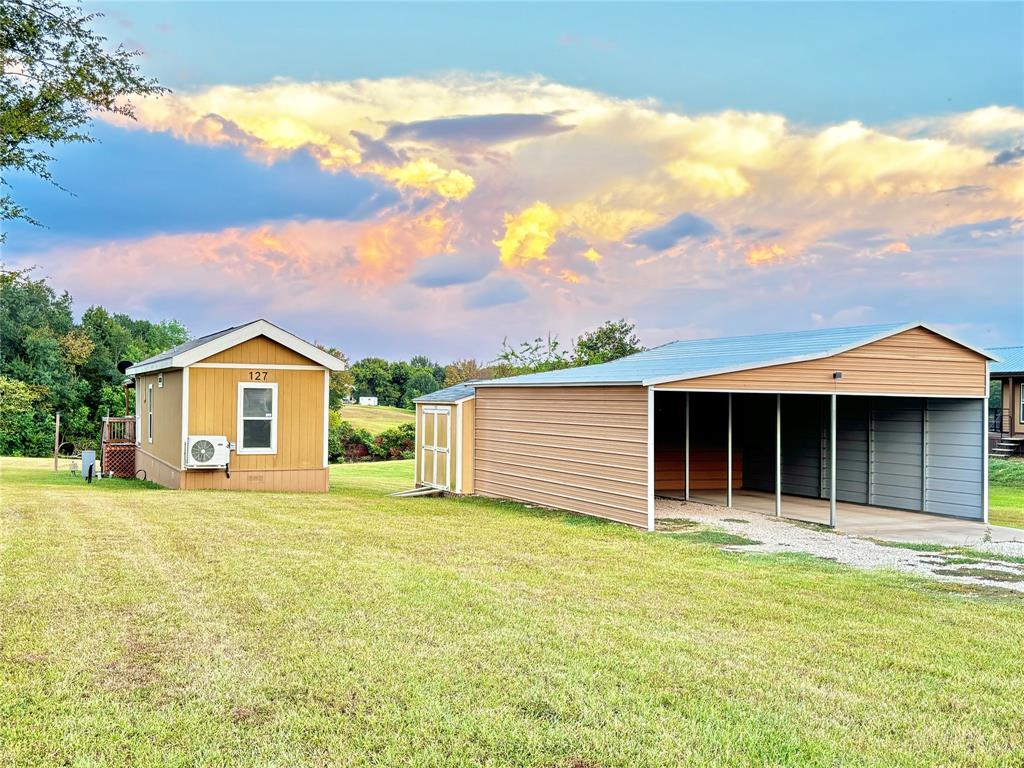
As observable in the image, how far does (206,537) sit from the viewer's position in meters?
8.84

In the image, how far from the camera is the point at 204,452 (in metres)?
14.7

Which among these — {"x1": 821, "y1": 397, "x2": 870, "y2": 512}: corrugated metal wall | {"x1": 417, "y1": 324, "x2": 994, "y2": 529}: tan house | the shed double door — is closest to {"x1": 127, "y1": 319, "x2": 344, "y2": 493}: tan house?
the shed double door

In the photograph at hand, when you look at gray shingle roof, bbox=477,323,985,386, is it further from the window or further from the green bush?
the green bush

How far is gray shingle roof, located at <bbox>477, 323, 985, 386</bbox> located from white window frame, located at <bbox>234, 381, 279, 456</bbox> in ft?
13.1

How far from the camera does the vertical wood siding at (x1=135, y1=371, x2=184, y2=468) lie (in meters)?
15.5

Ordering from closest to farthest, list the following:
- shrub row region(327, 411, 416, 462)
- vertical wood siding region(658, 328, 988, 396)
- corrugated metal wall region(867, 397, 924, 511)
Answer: vertical wood siding region(658, 328, 988, 396) < corrugated metal wall region(867, 397, 924, 511) < shrub row region(327, 411, 416, 462)

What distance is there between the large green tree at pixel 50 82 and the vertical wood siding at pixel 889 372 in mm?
8800

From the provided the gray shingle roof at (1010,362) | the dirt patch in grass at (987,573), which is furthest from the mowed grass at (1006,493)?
the dirt patch in grass at (987,573)

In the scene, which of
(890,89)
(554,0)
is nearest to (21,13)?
(554,0)

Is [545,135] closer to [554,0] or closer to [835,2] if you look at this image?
[554,0]

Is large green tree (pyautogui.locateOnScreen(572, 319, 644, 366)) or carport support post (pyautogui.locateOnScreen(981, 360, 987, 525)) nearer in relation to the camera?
carport support post (pyautogui.locateOnScreen(981, 360, 987, 525))

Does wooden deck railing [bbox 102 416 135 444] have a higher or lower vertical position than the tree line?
lower

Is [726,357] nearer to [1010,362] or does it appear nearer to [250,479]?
[250,479]

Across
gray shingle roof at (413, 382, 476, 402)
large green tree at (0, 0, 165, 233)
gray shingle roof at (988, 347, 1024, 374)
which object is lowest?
gray shingle roof at (413, 382, 476, 402)
